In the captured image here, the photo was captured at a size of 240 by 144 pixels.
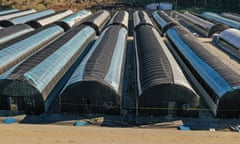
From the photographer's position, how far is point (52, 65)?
976 inches

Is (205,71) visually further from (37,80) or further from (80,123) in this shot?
(37,80)

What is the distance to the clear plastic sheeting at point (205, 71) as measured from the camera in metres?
20.8

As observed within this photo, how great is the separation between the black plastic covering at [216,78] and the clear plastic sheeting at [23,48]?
65.9ft

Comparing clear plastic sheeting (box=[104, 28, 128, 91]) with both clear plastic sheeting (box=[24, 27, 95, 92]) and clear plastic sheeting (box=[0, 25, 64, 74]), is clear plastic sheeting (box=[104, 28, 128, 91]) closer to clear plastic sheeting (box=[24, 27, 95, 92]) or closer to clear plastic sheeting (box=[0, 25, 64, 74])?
clear plastic sheeting (box=[24, 27, 95, 92])

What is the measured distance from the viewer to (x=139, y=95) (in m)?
20.4

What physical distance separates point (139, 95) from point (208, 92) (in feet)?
23.1

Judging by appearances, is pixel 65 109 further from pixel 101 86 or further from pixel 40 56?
pixel 40 56

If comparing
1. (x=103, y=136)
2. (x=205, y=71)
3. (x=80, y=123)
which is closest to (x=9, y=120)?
(x=80, y=123)

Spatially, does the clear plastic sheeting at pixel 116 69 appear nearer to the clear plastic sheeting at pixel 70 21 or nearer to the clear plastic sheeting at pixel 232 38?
the clear plastic sheeting at pixel 232 38

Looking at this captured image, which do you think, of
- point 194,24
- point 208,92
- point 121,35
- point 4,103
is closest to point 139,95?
point 208,92

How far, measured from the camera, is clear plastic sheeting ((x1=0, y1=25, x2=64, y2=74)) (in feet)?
89.8

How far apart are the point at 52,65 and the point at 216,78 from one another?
16044mm

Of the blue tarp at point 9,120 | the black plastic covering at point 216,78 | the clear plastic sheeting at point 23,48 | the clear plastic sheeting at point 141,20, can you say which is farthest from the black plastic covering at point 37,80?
the clear plastic sheeting at point 141,20

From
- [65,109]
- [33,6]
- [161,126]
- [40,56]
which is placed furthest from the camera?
[33,6]
